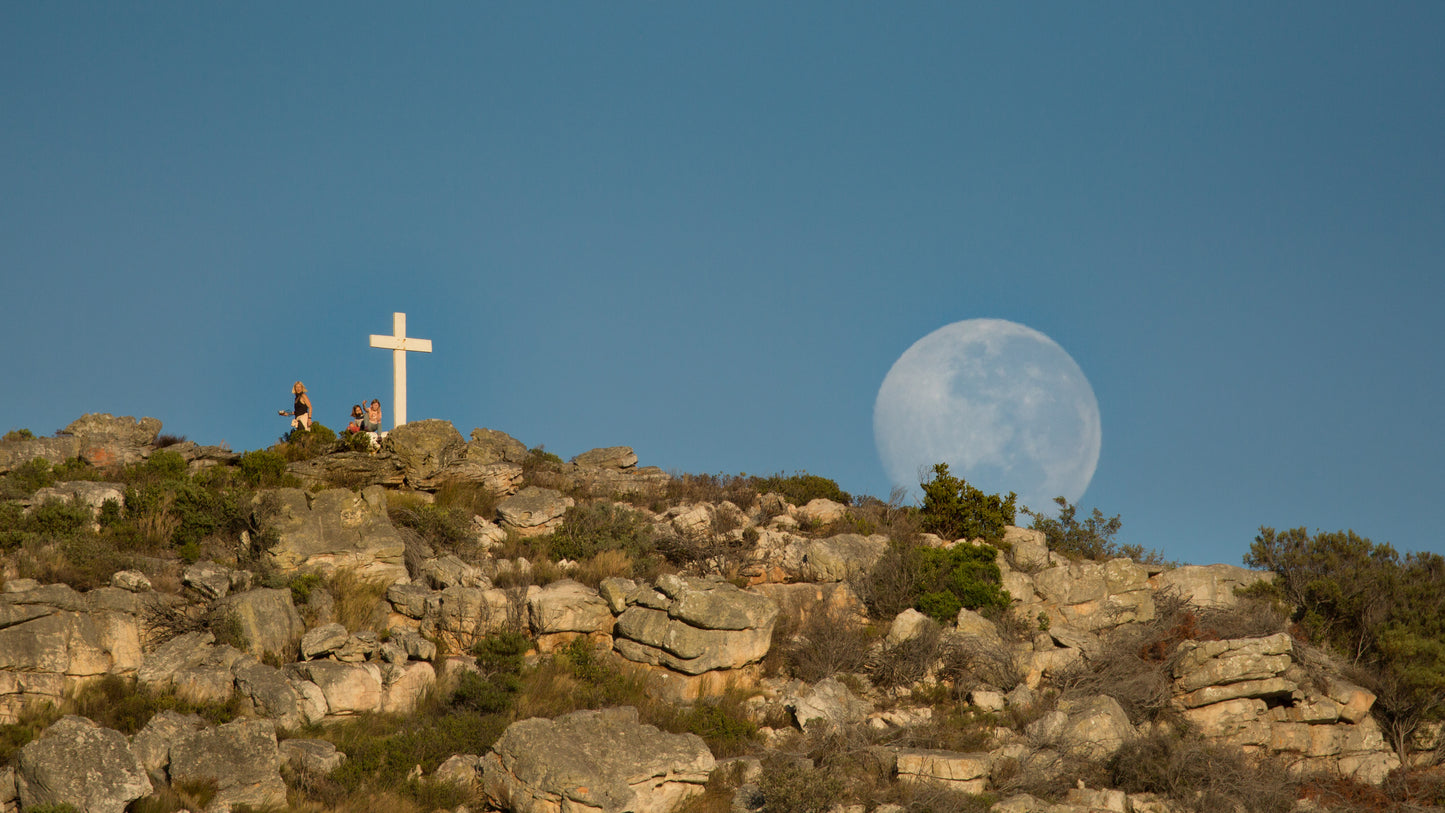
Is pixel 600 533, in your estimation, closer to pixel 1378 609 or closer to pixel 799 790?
pixel 799 790

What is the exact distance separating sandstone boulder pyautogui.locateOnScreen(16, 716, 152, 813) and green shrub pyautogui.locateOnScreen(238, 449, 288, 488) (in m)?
9.68

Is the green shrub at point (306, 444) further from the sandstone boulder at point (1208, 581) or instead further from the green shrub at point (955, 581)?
the sandstone boulder at point (1208, 581)

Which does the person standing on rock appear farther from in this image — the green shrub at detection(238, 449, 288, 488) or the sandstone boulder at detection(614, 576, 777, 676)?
the sandstone boulder at detection(614, 576, 777, 676)

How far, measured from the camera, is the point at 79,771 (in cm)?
1280

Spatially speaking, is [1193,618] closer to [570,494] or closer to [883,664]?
[883,664]

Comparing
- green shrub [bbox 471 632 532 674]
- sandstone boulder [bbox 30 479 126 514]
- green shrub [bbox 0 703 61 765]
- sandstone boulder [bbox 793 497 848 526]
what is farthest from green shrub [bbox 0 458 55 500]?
sandstone boulder [bbox 793 497 848 526]

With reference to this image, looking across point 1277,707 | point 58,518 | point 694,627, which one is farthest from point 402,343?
point 1277,707

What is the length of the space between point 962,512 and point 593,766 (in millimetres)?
14248

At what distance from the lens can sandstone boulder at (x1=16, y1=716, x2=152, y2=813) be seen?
12625 mm

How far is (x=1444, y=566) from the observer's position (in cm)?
2316

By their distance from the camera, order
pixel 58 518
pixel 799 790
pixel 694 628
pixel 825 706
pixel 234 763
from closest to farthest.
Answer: pixel 234 763 < pixel 799 790 < pixel 825 706 < pixel 694 628 < pixel 58 518

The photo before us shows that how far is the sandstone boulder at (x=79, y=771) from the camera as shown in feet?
41.4

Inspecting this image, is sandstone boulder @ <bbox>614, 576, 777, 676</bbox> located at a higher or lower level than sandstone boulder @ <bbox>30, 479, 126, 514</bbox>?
lower

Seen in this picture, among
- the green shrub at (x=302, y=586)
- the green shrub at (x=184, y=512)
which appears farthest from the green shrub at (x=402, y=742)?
the green shrub at (x=184, y=512)
